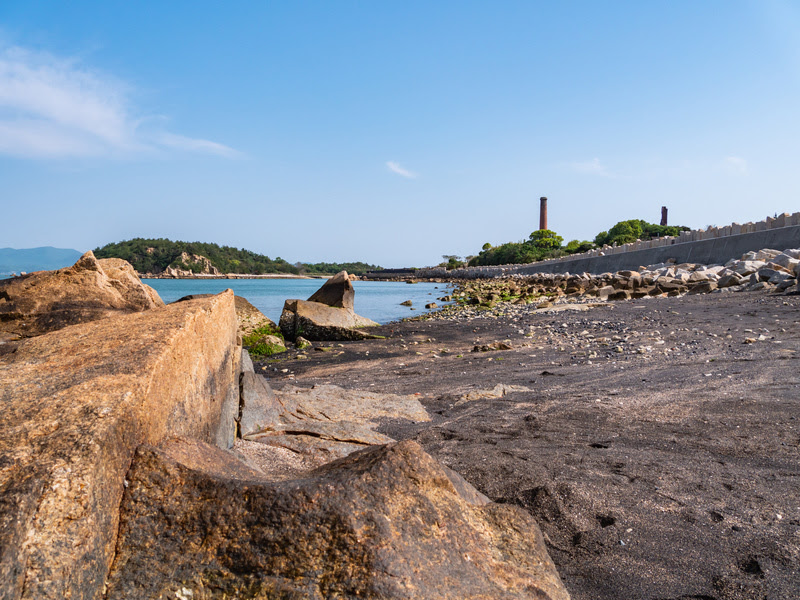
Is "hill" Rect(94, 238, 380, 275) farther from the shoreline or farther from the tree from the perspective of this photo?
the tree

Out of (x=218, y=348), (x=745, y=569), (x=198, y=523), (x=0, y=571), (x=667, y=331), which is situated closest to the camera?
(x=0, y=571)

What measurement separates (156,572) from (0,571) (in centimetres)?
42

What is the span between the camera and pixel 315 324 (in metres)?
12.3

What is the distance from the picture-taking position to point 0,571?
1294 millimetres

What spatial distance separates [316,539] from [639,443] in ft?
9.52

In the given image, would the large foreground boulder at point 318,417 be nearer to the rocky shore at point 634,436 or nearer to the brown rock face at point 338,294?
the rocky shore at point 634,436

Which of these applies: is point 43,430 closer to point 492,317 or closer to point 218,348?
point 218,348

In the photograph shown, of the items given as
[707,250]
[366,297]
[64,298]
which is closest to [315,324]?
[64,298]

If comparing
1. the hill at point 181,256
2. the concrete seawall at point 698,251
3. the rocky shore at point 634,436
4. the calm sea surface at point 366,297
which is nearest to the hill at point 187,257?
the hill at point 181,256

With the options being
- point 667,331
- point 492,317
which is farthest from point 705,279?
point 667,331

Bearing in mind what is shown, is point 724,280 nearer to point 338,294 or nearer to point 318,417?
point 338,294

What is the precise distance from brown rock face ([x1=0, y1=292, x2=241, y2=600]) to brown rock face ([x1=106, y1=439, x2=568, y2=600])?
0.12 m

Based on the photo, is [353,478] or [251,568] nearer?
[251,568]

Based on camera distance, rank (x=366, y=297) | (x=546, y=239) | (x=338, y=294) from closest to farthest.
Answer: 1. (x=338, y=294)
2. (x=366, y=297)
3. (x=546, y=239)
